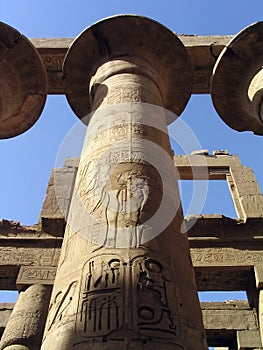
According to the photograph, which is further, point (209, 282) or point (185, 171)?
point (185, 171)

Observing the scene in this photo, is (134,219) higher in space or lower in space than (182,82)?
lower

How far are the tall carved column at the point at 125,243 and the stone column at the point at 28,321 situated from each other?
3523 mm

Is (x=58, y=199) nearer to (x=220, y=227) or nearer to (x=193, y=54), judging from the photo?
(x=220, y=227)

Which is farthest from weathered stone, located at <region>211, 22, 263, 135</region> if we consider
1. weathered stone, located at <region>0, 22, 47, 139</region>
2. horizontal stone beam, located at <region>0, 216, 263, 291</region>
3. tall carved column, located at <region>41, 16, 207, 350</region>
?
weathered stone, located at <region>0, 22, 47, 139</region>

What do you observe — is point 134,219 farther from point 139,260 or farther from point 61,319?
point 61,319

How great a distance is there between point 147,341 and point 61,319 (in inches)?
25.4

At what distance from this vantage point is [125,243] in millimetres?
3004

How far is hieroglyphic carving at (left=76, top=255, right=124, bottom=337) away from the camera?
2436mm

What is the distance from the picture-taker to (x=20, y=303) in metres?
7.07

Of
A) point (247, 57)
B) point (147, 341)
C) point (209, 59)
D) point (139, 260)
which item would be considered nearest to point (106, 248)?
point (139, 260)

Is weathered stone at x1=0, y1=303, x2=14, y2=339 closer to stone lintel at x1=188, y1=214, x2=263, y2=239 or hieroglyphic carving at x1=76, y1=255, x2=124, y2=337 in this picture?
stone lintel at x1=188, y1=214, x2=263, y2=239

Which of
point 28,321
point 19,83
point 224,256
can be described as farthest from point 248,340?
point 19,83

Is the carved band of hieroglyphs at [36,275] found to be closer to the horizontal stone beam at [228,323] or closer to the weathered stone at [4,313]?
the weathered stone at [4,313]

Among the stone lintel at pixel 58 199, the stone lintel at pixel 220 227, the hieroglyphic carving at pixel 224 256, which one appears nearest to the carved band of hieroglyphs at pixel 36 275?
the stone lintel at pixel 58 199
